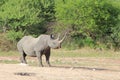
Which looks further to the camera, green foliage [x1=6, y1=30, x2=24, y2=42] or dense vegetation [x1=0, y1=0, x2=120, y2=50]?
dense vegetation [x1=0, y1=0, x2=120, y2=50]

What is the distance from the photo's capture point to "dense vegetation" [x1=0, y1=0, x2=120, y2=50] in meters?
45.7

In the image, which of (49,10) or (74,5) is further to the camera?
(49,10)

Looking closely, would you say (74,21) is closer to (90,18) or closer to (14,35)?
(90,18)

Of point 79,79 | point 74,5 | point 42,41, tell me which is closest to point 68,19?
point 74,5

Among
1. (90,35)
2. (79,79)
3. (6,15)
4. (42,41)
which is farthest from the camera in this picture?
(90,35)

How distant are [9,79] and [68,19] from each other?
104 feet

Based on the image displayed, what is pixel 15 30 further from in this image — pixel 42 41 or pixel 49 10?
pixel 42 41

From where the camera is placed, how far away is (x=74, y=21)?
47.1 metres

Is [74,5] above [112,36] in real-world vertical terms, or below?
above

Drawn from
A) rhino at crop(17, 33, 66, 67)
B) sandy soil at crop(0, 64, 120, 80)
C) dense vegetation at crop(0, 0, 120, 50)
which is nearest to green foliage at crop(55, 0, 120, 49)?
dense vegetation at crop(0, 0, 120, 50)

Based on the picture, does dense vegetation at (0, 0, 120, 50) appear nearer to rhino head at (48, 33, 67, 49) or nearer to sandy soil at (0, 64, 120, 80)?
rhino head at (48, 33, 67, 49)

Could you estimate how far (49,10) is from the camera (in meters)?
51.8

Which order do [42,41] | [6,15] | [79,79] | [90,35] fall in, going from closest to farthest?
1. [79,79]
2. [42,41]
3. [6,15]
4. [90,35]

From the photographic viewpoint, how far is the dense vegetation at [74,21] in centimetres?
4566
